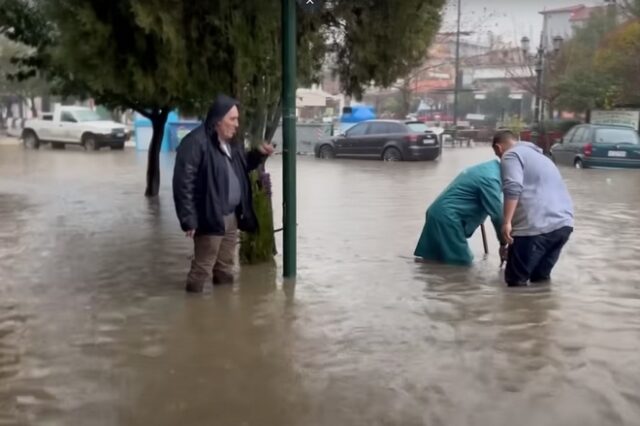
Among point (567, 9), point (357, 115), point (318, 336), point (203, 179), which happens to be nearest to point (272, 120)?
point (203, 179)

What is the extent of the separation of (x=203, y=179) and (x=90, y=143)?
1097 inches

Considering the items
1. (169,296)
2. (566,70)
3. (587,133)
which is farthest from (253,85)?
(566,70)

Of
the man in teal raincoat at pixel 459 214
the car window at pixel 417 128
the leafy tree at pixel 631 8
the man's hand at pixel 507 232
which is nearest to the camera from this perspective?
the man's hand at pixel 507 232

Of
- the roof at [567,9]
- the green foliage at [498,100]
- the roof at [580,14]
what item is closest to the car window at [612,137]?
the roof at [580,14]

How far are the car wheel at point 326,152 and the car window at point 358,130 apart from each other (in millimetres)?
857

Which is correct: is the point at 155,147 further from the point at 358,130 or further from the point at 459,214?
the point at 358,130

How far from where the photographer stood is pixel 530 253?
24.2ft

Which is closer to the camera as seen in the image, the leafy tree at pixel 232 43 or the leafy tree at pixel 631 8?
the leafy tree at pixel 232 43

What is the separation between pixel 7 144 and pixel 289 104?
111 ft

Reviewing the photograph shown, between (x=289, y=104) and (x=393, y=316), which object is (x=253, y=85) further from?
(x=393, y=316)

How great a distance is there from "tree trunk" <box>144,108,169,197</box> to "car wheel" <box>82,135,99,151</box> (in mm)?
18379

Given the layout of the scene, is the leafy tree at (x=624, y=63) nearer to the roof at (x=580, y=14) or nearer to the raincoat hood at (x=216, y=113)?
the roof at (x=580, y=14)

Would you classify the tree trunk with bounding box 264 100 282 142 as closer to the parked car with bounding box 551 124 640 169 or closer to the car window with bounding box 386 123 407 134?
the parked car with bounding box 551 124 640 169

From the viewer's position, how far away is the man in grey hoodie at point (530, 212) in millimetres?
7285
